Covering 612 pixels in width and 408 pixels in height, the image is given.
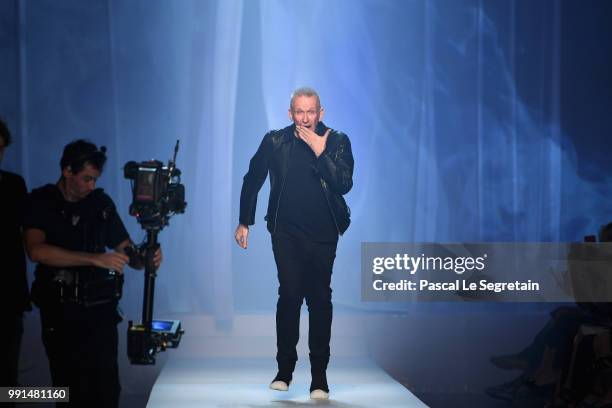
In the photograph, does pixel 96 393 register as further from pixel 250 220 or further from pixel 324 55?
pixel 324 55

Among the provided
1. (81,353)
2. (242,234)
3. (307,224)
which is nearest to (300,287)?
(307,224)

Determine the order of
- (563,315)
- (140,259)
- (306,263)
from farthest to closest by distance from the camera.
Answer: (563,315) < (306,263) < (140,259)

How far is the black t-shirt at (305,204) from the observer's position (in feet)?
15.6

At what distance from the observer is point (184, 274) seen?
20.4ft

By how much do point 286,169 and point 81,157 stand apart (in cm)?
122

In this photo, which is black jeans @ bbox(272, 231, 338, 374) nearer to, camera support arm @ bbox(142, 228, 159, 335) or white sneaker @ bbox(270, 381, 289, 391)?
white sneaker @ bbox(270, 381, 289, 391)

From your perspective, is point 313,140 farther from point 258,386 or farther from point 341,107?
point 341,107

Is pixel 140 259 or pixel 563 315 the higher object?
pixel 140 259

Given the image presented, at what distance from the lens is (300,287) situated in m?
4.77

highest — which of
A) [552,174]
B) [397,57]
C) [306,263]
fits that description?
[397,57]

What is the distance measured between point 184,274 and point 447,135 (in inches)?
69.1

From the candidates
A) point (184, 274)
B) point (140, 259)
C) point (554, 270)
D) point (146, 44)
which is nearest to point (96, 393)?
point (140, 259)

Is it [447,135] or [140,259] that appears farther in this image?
[447,135]

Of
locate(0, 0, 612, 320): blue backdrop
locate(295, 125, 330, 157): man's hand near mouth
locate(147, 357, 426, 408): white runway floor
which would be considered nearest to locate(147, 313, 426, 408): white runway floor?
locate(147, 357, 426, 408): white runway floor
